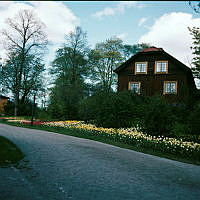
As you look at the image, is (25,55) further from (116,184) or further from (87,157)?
(116,184)

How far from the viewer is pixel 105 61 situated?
45.6 meters

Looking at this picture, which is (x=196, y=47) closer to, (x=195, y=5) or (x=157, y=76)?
(x=157, y=76)

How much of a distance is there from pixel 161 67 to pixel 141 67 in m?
2.46

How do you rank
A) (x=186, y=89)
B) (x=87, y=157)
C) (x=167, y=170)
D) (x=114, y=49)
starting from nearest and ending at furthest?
(x=167, y=170) → (x=87, y=157) → (x=186, y=89) → (x=114, y=49)

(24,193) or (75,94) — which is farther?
(75,94)

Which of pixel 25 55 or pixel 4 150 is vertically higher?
pixel 25 55

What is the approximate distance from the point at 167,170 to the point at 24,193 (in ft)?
13.4

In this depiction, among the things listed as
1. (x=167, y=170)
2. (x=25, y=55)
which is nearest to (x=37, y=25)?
(x=25, y=55)

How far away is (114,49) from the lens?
44750 mm

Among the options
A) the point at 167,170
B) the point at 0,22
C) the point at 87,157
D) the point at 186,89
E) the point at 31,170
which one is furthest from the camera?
the point at 0,22

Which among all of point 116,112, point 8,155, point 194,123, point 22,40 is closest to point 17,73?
point 22,40

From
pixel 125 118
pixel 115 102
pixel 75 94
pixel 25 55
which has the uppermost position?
pixel 25 55

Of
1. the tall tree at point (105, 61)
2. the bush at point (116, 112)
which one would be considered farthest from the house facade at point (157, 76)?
the tall tree at point (105, 61)

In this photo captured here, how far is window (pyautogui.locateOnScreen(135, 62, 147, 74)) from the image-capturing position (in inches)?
1110
